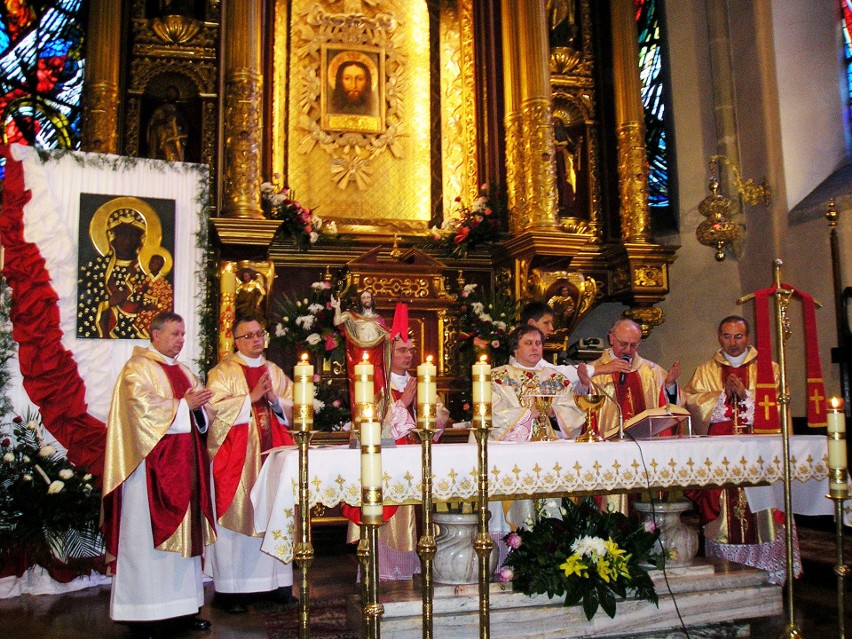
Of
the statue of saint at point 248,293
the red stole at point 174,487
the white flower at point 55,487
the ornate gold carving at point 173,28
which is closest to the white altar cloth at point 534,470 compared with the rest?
the red stole at point 174,487

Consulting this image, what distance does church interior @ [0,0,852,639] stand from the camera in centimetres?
872

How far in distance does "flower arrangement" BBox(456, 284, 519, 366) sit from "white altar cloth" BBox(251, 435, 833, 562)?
11.9 ft

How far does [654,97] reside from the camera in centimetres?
1153

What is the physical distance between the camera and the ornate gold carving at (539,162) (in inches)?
363

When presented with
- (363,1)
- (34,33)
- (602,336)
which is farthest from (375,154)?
(34,33)

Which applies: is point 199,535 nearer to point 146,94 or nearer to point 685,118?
point 146,94

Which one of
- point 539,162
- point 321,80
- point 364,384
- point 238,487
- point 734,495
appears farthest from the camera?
point 321,80

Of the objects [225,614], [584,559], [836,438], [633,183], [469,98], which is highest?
[469,98]

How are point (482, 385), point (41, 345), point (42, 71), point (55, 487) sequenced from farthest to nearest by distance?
point (42, 71) < point (41, 345) < point (55, 487) < point (482, 385)

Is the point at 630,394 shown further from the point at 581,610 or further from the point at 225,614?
the point at 225,614

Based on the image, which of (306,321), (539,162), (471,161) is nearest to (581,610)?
(306,321)

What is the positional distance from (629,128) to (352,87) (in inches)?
127

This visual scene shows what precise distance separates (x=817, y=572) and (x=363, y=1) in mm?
7698

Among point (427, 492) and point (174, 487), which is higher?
point (427, 492)
